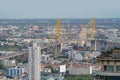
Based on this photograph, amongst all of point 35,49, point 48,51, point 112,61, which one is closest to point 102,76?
point 112,61

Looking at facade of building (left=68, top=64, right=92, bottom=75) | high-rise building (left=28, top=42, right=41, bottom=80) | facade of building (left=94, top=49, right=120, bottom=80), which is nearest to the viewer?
facade of building (left=94, top=49, right=120, bottom=80)

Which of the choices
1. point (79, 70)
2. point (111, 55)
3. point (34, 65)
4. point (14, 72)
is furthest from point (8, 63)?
point (111, 55)

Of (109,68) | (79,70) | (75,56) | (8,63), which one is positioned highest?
(109,68)

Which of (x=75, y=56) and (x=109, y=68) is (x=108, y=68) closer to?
(x=109, y=68)

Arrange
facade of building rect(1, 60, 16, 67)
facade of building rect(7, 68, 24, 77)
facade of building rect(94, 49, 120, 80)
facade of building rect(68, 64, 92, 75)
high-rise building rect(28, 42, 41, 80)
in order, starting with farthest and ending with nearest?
facade of building rect(1, 60, 16, 67) → facade of building rect(68, 64, 92, 75) → facade of building rect(7, 68, 24, 77) → high-rise building rect(28, 42, 41, 80) → facade of building rect(94, 49, 120, 80)

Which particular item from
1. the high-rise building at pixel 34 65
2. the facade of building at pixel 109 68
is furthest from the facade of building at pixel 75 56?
the facade of building at pixel 109 68

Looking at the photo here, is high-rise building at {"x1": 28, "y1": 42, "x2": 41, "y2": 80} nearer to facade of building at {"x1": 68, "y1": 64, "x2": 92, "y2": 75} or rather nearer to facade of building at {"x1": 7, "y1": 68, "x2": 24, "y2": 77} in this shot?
facade of building at {"x1": 7, "y1": 68, "x2": 24, "y2": 77}

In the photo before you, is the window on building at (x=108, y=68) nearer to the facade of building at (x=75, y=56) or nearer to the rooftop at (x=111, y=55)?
the rooftop at (x=111, y=55)

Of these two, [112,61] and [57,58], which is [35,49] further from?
[112,61]

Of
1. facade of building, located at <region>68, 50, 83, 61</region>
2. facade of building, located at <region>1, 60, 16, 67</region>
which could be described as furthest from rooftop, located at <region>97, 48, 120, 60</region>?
facade of building, located at <region>68, 50, 83, 61</region>

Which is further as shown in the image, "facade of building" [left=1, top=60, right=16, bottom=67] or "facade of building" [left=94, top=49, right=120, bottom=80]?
"facade of building" [left=1, top=60, right=16, bottom=67]
